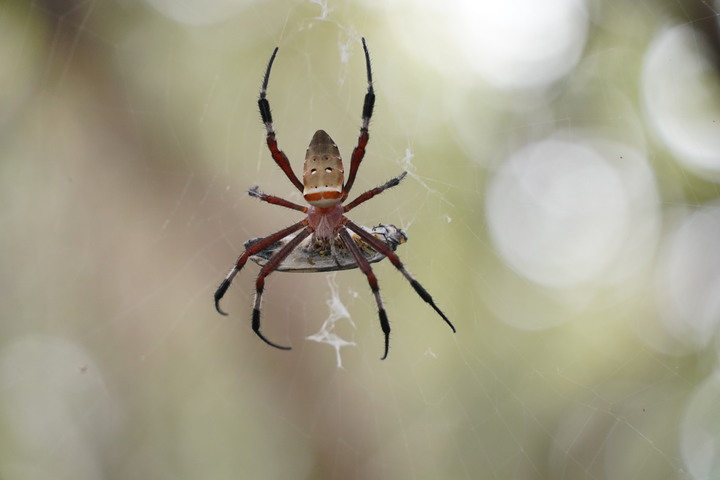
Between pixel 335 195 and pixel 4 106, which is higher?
pixel 4 106

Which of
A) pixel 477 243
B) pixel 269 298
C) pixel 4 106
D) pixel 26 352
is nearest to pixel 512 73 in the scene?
pixel 477 243

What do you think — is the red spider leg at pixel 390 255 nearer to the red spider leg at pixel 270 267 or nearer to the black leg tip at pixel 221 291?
the red spider leg at pixel 270 267

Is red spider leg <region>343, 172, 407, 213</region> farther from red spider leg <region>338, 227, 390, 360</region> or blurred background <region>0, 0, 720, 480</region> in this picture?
blurred background <region>0, 0, 720, 480</region>

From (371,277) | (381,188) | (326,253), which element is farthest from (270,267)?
(381,188)

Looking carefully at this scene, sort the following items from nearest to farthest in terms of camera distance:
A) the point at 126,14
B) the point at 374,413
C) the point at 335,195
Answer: the point at 335,195 → the point at 126,14 → the point at 374,413

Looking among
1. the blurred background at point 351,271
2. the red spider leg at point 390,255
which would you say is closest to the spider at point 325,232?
the red spider leg at point 390,255

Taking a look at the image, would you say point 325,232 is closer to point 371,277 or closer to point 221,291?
point 371,277

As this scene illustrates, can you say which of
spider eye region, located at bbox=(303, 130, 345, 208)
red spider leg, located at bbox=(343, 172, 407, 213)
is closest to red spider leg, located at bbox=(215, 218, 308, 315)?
spider eye region, located at bbox=(303, 130, 345, 208)

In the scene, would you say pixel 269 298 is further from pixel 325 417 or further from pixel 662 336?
pixel 662 336
